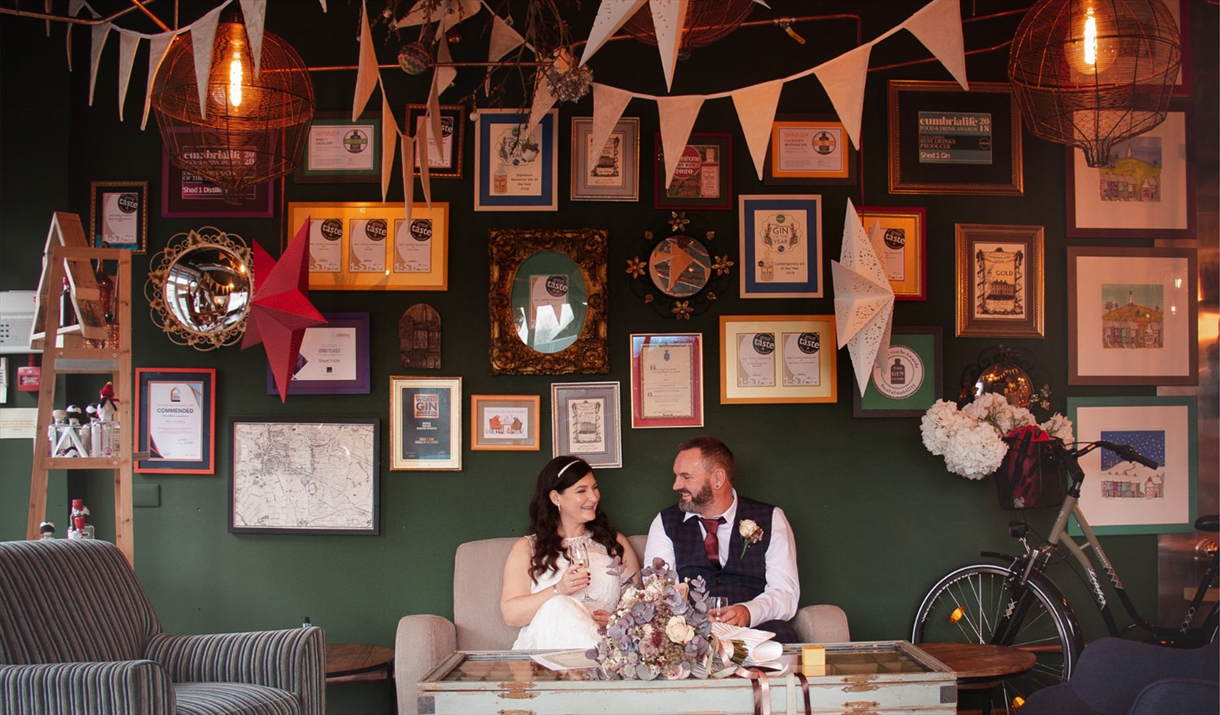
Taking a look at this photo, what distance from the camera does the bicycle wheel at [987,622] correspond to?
4320 millimetres

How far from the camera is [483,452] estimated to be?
4.39 meters

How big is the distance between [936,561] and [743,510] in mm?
1080

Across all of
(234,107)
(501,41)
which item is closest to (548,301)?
Result: (501,41)

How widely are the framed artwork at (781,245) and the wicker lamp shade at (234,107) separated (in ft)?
6.65

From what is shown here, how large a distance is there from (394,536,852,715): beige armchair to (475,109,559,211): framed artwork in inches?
61.8

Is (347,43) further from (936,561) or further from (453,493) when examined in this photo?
(936,561)

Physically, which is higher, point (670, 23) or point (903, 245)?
point (670, 23)

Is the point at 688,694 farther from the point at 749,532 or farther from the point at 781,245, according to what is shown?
the point at 781,245

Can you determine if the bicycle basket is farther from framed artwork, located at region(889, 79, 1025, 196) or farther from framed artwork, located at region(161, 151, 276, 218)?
framed artwork, located at region(161, 151, 276, 218)

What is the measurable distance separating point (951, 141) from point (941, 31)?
1515 mm

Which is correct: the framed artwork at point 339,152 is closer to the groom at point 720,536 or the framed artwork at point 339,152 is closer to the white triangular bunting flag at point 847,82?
the groom at point 720,536

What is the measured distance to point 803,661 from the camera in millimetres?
3029

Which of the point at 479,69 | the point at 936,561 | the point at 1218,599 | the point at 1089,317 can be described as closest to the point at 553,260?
the point at 479,69

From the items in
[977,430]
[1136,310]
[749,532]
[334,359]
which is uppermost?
[1136,310]
